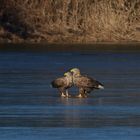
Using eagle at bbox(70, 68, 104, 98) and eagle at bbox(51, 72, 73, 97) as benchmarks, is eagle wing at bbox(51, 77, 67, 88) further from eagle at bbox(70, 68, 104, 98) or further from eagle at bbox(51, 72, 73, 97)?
eagle at bbox(70, 68, 104, 98)

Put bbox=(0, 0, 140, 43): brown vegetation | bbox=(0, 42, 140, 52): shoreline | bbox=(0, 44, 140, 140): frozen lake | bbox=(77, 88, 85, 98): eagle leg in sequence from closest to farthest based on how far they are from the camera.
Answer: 1. bbox=(0, 44, 140, 140): frozen lake
2. bbox=(77, 88, 85, 98): eagle leg
3. bbox=(0, 42, 140, 52): shoreline
4. bbox=(0, 0, 140, 43): brown vegetation

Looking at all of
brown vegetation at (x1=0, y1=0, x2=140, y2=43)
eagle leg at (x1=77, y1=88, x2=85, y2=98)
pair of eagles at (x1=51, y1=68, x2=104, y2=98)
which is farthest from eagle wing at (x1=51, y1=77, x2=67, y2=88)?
brown vegetation at (x1=0, y1=0, x2=140, y2=43)

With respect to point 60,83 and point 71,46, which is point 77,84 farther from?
point 71,46

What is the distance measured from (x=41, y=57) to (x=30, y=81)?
7.63 meters

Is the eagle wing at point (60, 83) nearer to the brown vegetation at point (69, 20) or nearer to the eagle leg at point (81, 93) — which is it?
the eagle leg at point (81, 93)

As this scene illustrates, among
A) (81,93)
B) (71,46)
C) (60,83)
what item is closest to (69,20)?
(71,46)

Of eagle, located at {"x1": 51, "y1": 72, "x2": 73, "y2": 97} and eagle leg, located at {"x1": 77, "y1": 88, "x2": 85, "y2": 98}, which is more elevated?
eagle, located at {"x1": 51, "y1": 72, "x2": 73, "y2": 97}

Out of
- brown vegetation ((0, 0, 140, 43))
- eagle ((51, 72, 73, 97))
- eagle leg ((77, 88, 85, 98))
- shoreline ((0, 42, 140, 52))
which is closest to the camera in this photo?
eagle leg ((77, 88, 85, 98))

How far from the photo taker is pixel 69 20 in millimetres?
39594

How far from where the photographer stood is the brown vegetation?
38.5 meters

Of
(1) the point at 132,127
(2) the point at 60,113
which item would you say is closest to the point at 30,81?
(2) the point at 60,113

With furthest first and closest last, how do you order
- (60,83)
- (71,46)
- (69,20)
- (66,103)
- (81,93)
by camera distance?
(69,20)
(71,46)
(60,83)
(81,93)
(66,103)

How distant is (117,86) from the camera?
21.9 metres
